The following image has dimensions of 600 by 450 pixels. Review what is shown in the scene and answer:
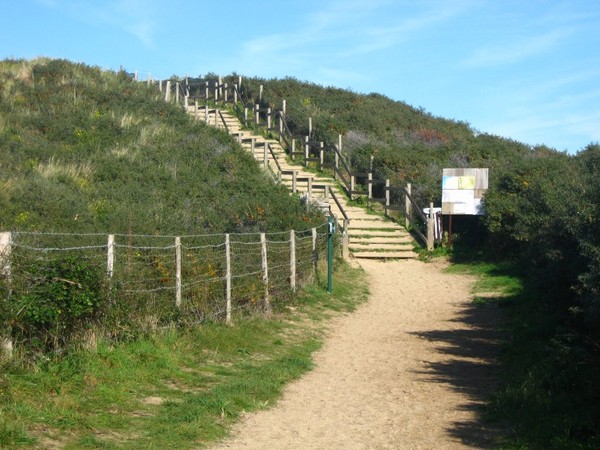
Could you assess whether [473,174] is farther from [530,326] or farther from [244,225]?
[530,326]

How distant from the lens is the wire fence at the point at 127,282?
9086 millimetres

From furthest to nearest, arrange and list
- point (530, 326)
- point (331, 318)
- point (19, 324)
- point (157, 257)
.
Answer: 1. point (331, 318)
2. point (530, 326)
3. point (157, 257)
4. point (19, 324)

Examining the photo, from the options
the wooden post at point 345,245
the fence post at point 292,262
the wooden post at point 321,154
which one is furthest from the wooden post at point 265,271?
the wooden post at point 321,154

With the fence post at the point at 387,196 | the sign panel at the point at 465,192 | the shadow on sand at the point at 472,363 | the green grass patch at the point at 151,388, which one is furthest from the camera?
the fence post at the point at 387,196

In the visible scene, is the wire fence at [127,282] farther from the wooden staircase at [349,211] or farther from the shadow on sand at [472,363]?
the wooden staircase at [349,211]

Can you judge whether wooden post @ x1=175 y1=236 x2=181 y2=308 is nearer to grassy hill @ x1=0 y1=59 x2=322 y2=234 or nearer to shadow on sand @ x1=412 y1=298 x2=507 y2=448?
shadow on sand @ x1=412 y1=298 x2=507 y2=448

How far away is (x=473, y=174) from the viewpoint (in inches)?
1008

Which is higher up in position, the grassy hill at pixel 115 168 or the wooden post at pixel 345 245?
the grassy hill at pixel 115 168

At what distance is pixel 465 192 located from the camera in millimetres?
25500

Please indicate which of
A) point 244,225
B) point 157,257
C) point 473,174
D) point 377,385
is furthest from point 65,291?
point 473,174

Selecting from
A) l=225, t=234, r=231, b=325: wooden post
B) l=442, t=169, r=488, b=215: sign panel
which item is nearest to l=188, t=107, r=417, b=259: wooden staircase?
l=442, t=169, r=488, b=215: sign panel

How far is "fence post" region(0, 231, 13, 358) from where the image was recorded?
8648 millimetres

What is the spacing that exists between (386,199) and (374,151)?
533 cm

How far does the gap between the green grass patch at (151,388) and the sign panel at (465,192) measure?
40.9ft
